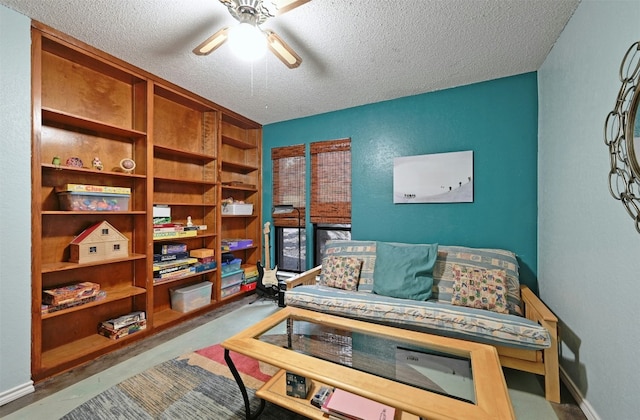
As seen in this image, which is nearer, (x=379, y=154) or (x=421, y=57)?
(x=421, y=57)

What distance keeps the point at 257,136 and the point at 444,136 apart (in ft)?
8.07

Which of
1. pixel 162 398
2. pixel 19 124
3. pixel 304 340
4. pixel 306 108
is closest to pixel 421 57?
pixel 306 108

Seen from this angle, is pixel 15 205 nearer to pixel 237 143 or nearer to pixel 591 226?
pixel 237 143

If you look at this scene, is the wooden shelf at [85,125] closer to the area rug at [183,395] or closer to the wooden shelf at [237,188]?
the wooden shelf at [237,188]

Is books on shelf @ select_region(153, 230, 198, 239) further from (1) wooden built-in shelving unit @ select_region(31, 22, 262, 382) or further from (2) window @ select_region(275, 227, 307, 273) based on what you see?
(2) window @ select_region(275, 227, 307, 273)

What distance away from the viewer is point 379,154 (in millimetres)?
2887

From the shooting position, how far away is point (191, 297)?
8.96ft

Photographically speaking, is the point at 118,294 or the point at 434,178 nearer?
the point at 118,294

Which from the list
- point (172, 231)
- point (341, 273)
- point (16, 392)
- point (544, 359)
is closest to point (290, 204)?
point (341, 273)

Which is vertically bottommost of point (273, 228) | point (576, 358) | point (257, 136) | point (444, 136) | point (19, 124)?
point (576, 358)

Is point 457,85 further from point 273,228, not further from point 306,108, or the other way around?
point 273,228

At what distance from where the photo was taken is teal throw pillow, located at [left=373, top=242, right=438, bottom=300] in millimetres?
2154

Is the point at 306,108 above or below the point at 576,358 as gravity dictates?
above

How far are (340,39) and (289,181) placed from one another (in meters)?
1.92
